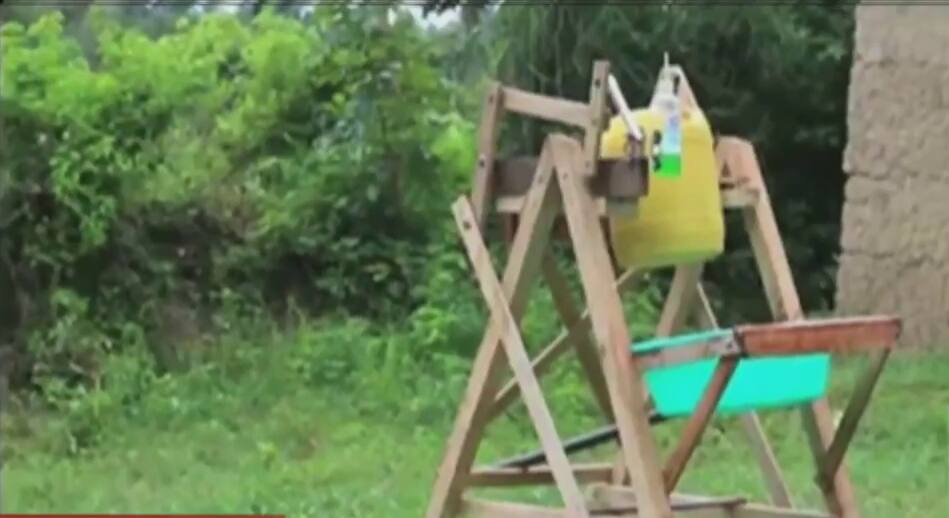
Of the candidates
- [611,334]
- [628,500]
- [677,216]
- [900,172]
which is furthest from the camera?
[900,172]

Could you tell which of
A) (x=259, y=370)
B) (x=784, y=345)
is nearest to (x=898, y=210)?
(x=259, y=370)

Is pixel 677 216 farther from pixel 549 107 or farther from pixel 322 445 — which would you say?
pixel 322 445

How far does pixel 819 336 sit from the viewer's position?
3123mm

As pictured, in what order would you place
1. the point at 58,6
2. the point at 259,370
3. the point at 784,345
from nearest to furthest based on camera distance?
the point at 784,345 < the point at 259,370 < the point at 58,6

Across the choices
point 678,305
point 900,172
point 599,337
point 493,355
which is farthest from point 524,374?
point 900,172

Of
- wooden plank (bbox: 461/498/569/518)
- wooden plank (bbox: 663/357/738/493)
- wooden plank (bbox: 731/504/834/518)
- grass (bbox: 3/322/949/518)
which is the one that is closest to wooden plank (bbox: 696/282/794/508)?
wooden plank (bbox: 731/504/834/518)

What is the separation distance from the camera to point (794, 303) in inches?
142

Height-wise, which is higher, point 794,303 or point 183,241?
point 794,303

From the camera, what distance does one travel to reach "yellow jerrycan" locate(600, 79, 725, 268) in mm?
3359

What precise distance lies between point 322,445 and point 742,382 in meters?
2.38

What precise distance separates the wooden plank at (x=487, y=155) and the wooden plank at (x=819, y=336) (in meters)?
0.58

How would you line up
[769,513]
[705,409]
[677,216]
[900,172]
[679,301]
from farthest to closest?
[900,172]
[679,301]
[769,513]
[677,216]
[705,409]

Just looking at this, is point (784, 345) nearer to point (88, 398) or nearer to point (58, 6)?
point (88, 398)

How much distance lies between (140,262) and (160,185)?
12.0 inches
